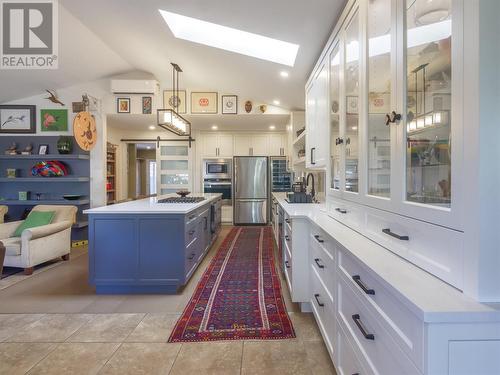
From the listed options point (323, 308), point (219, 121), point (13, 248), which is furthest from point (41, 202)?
point (323, 308)

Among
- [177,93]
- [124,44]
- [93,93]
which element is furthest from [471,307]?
[93,93]

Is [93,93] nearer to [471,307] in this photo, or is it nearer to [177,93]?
[177,93]

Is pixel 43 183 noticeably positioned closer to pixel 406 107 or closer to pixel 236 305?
pixel 236 305

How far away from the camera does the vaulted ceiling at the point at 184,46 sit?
8.35 feet

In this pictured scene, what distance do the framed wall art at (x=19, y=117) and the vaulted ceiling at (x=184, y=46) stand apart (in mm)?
198

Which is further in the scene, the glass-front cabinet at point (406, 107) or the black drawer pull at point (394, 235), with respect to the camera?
the black drawer pull at point (394, 235)

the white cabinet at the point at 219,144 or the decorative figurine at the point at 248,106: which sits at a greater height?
the decorative figurine at the point at 248,106

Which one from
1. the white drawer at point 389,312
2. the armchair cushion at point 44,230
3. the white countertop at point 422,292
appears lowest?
the armchair cushion at point 44,230

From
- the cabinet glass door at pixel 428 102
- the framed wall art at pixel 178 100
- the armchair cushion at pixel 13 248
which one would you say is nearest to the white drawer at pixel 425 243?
the cabinet glass door at pixel 428 102

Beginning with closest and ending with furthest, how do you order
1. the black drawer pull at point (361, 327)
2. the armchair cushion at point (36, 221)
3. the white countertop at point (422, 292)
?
the white countertop at point (422, 292) → the black drawer pull at point (361, 327) → the armchair cushion at point (36, 221)

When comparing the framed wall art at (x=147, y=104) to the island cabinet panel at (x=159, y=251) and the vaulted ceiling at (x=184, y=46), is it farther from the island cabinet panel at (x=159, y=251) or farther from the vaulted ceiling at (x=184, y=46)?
the island cabinet panel at (x=159, y=251)

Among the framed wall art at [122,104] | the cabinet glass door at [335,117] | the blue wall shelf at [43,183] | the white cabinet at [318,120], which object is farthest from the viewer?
the framed wall art at [122,104]

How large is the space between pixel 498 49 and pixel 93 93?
578 centimetres

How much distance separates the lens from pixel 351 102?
1.96 metres
